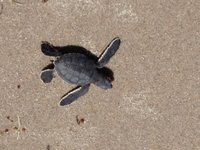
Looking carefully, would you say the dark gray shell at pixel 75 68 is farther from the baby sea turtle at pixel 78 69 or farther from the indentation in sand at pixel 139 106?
the indentation in sand at pixel 139 106

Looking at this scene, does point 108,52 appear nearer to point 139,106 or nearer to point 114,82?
point 114,82

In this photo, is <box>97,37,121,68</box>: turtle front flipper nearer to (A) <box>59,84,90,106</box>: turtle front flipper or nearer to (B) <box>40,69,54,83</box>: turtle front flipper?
(A) <box>59,84,90,106</box>: turtle front flipper

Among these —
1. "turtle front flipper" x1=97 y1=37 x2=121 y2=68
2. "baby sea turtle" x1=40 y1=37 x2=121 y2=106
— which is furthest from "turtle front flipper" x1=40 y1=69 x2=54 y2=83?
"turtle front flipper" x1=97 y1=37 x2=121 y2=68

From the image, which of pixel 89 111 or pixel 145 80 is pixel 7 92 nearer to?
pixel 89 111

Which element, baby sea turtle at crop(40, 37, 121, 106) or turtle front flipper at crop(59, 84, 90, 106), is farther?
turtle front flipper at crop(59, 84, 90, 106)

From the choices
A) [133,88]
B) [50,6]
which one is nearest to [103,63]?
[133,88]
